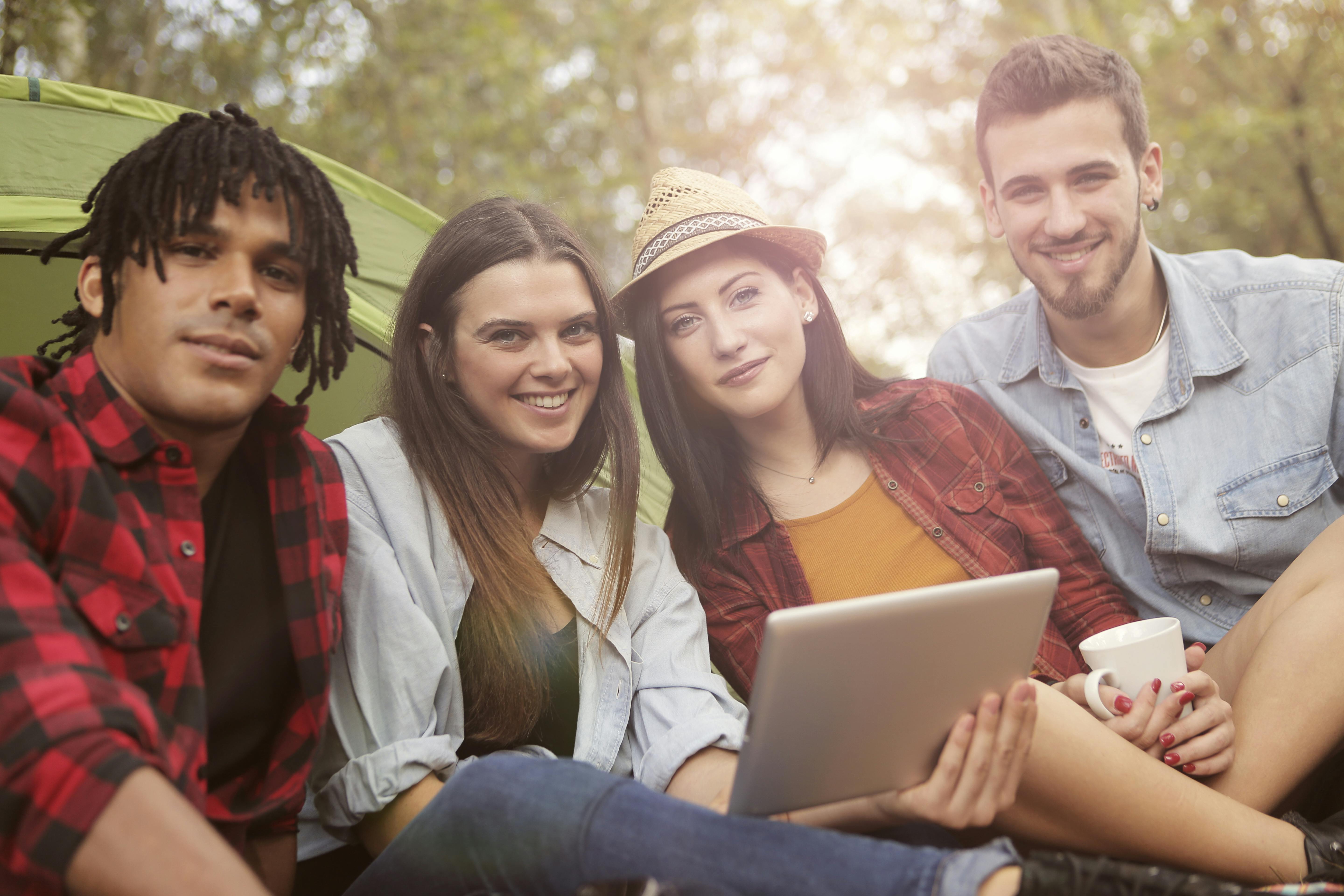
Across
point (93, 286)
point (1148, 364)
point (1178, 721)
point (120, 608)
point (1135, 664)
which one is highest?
point (93, 286)

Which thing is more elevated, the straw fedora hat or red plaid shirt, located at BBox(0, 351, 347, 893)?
the straw fedora hat

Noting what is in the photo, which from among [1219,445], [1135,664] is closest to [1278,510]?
[1219,445]

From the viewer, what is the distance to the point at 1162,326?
8.39 feet

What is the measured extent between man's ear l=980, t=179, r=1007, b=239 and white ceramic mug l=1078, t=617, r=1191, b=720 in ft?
3.92

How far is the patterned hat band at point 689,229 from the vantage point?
2285mm

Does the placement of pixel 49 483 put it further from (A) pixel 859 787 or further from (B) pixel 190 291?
(A) pixel 859 787

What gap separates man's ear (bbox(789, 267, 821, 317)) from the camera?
8.06 feet

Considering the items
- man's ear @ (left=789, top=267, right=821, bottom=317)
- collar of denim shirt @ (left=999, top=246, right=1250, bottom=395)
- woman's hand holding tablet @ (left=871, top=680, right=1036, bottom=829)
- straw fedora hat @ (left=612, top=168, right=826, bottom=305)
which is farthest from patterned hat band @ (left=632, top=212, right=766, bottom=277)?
woman's hand holding tablet @ (left=871, top=680, right=1036, bottom=829)

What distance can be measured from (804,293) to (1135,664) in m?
1.17

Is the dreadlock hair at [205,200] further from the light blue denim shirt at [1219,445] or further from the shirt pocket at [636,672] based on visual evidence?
the light blue denim shirt at [1219,445]

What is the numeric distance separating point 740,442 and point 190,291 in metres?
1.41

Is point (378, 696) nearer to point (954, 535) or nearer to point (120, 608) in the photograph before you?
point (120, 608)

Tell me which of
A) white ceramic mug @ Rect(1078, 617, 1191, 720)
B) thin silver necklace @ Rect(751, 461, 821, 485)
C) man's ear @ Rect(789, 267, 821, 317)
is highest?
man's ear @ Rect(789, 267, 821, 317)

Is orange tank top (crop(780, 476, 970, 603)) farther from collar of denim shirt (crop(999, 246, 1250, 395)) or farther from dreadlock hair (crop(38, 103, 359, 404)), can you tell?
dreadlock hair (crop(38, 103, 359, 404))
